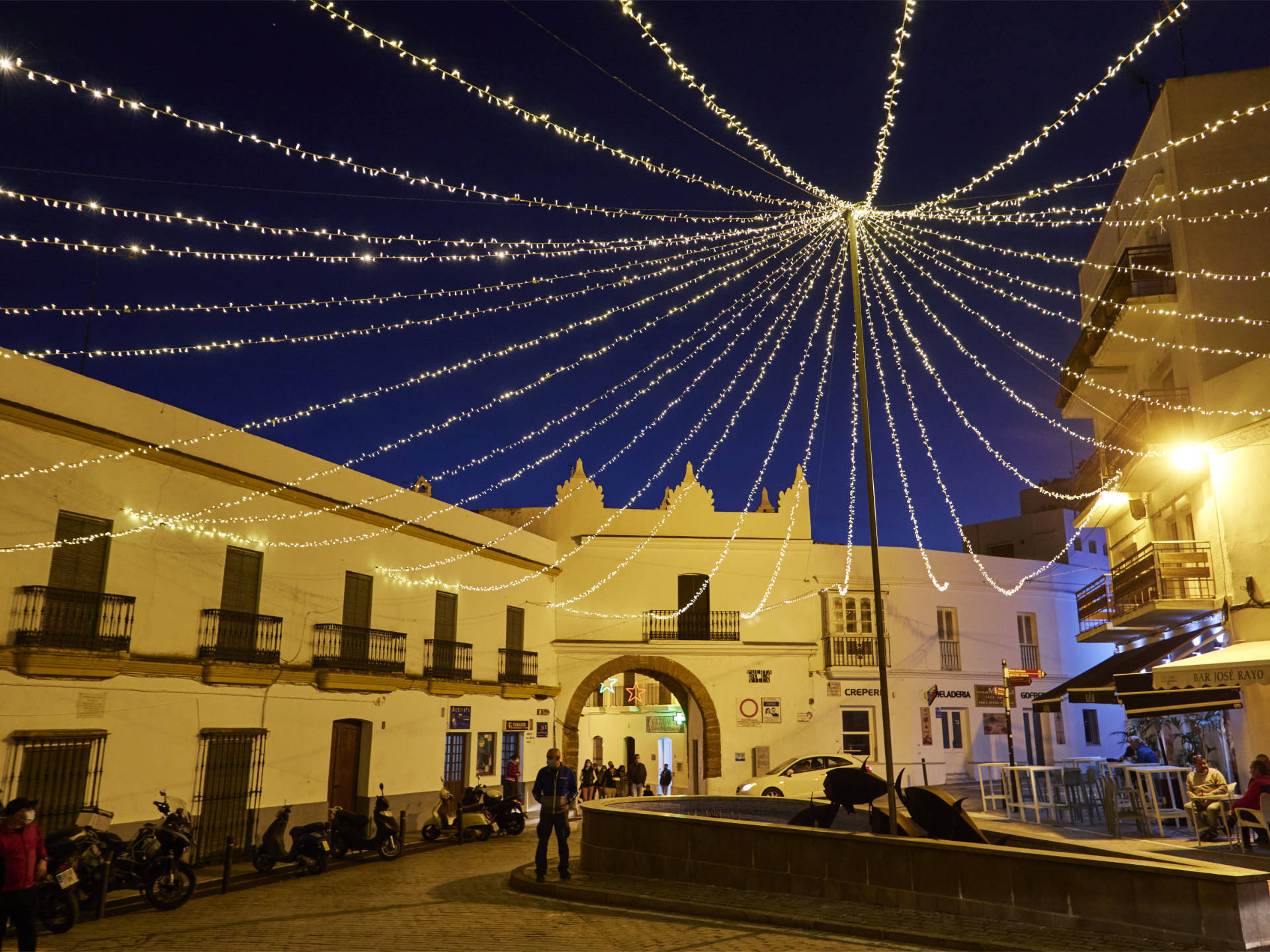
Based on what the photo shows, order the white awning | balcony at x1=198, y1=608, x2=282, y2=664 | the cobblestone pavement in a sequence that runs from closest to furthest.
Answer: the cobblestone pavement
the white awning
balcony at x1=198, y1=608, x2=282, y2=664

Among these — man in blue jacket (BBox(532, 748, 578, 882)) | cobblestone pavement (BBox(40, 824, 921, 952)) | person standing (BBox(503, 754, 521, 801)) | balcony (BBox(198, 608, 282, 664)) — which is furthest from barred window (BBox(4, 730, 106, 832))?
person standing (BBox(503, 754, 521, 801))

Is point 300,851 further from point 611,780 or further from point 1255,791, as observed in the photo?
point 1255,791

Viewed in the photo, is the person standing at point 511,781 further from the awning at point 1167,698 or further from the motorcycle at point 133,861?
the awning at point 1167,698

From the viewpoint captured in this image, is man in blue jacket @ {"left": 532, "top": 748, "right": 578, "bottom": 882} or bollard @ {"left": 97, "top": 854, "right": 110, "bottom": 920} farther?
man in blue jacket @ {"left": 532, "top": 748, "right": 578, "bottom": 882}

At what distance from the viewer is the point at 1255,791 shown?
40.3 ft

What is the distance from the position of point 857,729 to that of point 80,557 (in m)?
19.1

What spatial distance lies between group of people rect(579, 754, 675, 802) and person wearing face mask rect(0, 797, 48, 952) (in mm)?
16144

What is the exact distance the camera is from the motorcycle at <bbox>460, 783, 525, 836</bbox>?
18359mm

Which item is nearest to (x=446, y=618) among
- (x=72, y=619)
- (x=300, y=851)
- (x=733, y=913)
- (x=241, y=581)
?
(x=241, y=581)

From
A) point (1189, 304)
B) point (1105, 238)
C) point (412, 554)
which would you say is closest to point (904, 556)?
point (1105, 238)

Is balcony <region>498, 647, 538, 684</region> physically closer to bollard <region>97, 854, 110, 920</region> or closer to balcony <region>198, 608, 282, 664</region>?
balcony <region>198, 608, 282, 664</region>

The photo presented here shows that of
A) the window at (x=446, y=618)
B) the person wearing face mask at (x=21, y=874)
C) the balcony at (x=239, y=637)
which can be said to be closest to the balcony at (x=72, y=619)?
the balcony at (x=239, y=637)

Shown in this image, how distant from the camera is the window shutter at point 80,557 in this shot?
12.6 m

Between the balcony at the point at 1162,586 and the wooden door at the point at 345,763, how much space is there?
1473 centimetres
